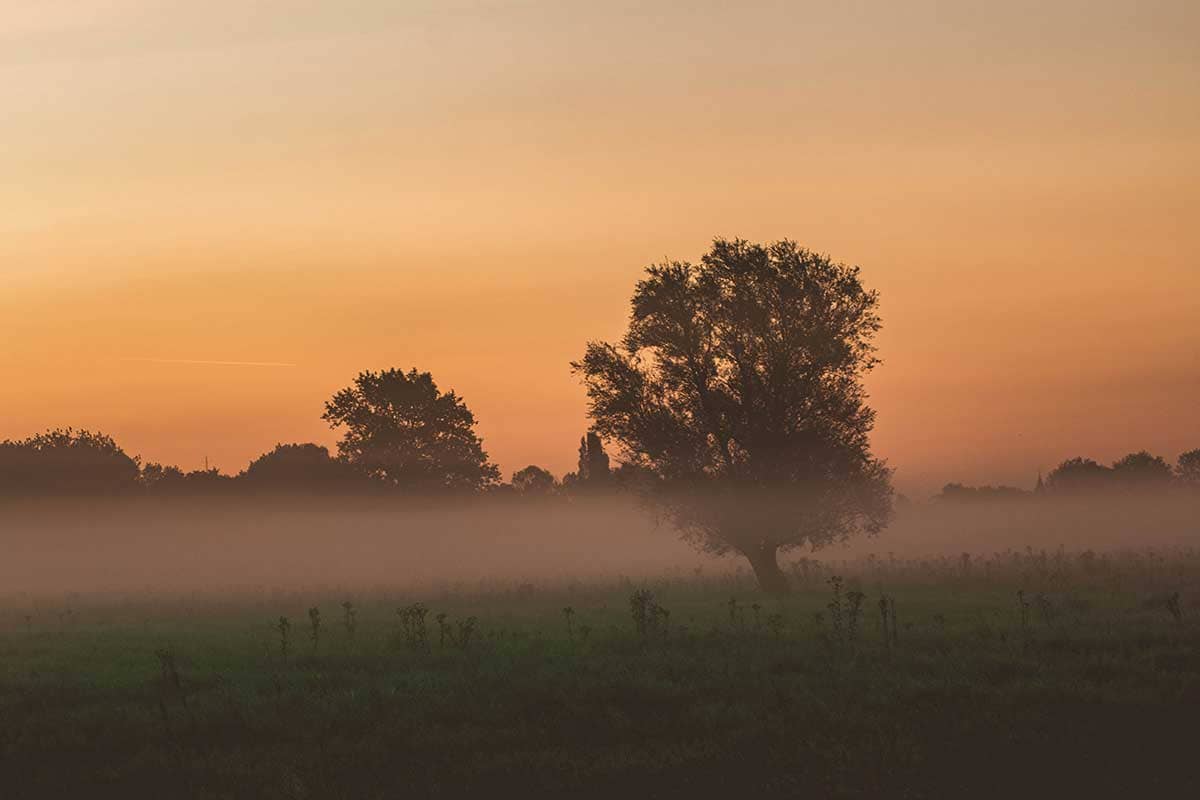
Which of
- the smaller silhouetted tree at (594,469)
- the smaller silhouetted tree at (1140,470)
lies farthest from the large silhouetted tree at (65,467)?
→ the smaller silhouetted tree at (1140,470)

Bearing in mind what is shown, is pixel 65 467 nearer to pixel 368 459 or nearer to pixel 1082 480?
pixel 368 459

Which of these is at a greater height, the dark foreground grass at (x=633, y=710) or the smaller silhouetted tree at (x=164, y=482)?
the smaller silhouetted tree at (x=164, y=482)

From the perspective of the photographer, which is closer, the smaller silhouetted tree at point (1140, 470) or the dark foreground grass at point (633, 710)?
the dark foreground grass at point (633, 710)

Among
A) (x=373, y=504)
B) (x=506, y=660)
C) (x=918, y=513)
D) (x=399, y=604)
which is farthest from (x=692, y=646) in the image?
(x=918, y=513)

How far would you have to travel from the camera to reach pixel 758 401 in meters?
49.3

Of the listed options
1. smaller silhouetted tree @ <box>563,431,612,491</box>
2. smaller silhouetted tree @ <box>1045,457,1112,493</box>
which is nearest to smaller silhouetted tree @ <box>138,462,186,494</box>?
smaller silhouetted tree @ <box>563,431,612,491</box>

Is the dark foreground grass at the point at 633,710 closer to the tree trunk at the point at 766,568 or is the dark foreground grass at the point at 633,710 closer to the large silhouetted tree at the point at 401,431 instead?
the tree trunk at the point at 766,568

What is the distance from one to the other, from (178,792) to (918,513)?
13127cm

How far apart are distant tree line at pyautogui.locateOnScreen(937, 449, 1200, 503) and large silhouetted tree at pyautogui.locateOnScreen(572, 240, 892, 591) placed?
116m

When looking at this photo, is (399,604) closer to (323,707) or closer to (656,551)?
(323,707)

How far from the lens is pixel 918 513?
141m

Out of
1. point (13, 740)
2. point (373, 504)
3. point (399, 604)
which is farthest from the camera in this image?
point (373, 504)

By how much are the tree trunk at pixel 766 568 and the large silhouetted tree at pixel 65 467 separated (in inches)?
2459

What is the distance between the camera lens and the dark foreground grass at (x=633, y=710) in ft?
52.5
